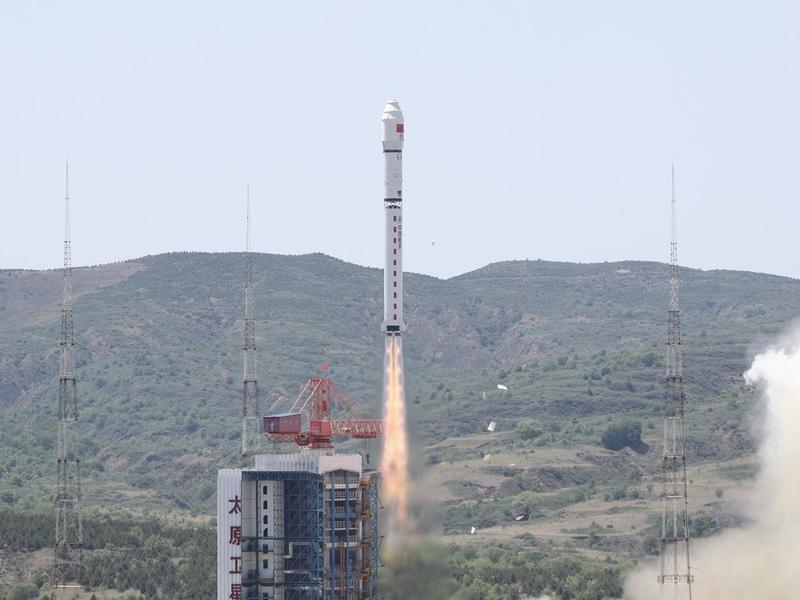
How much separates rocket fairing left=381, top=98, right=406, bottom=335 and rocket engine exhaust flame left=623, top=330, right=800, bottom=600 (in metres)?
31.8

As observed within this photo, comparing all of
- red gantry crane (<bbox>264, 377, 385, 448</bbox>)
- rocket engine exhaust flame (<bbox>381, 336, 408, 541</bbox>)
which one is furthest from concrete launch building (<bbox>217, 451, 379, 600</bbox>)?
rocket engine exhaust flame (<bbox>381, 336, 408, 541</bbox>)

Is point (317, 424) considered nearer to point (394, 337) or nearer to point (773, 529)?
point (394, 337)

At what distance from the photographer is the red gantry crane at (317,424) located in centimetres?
15112

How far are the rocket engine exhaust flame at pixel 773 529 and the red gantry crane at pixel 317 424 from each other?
3516cm

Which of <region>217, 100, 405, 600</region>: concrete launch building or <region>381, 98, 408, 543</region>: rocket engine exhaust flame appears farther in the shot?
<region>381, 98, 408, 543</region>: rocket engine exhaust flame

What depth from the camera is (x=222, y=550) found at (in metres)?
148

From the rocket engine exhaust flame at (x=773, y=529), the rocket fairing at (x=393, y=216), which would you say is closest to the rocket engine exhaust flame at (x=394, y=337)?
the rocket fairing at (x=393, y=216)

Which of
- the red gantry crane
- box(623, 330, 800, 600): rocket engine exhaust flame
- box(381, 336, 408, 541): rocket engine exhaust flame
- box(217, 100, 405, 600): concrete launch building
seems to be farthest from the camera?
box(623, 330, 800, 600): rocket engine exhaust flame

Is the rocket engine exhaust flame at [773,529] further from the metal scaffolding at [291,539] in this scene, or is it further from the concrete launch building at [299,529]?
the metal scaffolding at [291,539]

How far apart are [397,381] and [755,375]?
38.1m

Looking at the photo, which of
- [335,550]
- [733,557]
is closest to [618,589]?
[733,557]

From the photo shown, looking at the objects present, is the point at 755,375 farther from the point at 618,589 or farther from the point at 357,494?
the point at 357,494

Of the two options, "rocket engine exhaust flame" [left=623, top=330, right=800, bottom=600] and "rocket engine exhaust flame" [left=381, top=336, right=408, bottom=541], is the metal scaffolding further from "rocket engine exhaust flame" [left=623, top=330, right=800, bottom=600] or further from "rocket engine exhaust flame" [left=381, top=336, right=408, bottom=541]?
"rocket engine exhaust flame" [left=623, top=330, right=800, bottom=600]

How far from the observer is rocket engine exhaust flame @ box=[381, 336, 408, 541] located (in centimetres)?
15400
